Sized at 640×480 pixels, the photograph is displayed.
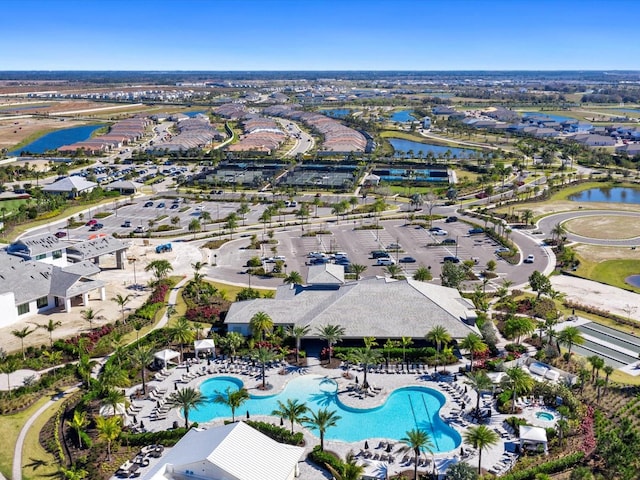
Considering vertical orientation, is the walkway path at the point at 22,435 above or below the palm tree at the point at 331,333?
below

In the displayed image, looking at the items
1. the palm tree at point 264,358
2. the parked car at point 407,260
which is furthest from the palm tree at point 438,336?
the parked car at point 407,260

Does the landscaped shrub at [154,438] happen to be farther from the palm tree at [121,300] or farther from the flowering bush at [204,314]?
the palm tree at [121,300]

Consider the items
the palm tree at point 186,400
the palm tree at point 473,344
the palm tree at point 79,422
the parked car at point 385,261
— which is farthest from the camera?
the parked car at point 385,261

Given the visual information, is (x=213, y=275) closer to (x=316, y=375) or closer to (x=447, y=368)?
(x=316, y=375)

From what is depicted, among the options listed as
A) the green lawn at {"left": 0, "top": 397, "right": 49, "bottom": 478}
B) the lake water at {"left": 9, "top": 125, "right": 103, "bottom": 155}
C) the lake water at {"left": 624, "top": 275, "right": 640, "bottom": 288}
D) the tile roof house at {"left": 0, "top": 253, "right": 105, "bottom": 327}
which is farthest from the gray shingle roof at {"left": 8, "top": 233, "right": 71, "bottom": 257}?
the lake water at {"left": 9, "top": 125, "right": 103, "bottom": 155}

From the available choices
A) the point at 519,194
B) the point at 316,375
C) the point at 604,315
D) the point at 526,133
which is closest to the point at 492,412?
the point at 316,375

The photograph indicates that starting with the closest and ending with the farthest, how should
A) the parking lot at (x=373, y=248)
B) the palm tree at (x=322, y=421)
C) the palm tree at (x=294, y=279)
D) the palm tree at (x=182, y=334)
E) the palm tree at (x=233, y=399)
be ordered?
the palm tree at (x=322, y=421)
the palm tree at (x=233, y=399)
the palm tree at (x=182, y=334)
the palm tree at (x=294, y=279)
the parking lot at (x=373, y=248)

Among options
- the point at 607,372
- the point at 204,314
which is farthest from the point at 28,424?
the point at 607,372

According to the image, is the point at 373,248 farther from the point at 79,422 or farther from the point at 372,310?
the point at 79,422
